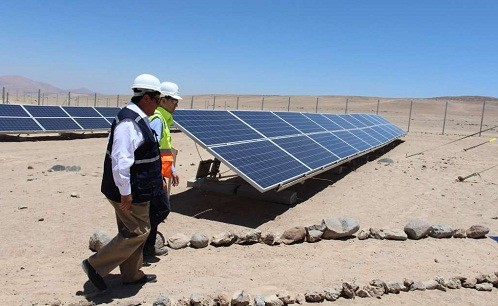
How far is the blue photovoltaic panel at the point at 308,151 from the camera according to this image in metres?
9.79

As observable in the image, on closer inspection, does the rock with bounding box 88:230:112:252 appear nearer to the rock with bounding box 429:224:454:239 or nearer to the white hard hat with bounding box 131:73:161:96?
the white hard hat with bounding box 131:73:161:96

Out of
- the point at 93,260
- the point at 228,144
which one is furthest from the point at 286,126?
the point at 93,260

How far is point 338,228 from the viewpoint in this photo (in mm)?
6703

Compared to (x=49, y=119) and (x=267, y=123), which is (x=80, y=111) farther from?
(x=267, y=123)

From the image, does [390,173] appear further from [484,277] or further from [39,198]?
[39,198]

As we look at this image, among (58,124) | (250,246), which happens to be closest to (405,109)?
(58,124)

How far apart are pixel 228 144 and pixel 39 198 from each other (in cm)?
335

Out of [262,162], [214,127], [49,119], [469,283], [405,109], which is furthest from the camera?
[405,109]

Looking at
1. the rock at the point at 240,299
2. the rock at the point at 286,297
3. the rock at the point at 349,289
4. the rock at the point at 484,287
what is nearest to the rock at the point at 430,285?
the rock at the point at 484,287

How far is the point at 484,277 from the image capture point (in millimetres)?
5402

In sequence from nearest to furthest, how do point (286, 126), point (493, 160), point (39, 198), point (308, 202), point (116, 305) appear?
point (116, 305), point (39, 198), point (308, 202), point (286, 126), point (493, 160)

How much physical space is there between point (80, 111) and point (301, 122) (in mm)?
10970

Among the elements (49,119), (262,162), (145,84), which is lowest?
(49,119)

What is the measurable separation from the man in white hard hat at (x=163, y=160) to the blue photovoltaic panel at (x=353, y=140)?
27.9ft
